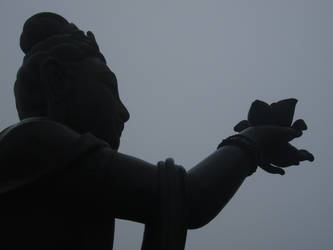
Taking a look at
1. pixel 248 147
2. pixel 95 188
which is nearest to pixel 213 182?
pixel 248 147

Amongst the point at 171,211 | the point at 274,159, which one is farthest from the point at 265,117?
the point at 171,211

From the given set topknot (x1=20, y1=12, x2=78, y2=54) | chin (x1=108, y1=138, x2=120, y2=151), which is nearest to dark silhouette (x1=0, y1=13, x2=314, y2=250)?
chin (x1=108, y1=138, x2=120, y2=151)

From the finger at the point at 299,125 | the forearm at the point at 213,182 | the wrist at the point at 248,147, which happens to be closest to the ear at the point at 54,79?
the forearm at the point at 213,182

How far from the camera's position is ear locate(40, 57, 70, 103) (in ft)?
9.86

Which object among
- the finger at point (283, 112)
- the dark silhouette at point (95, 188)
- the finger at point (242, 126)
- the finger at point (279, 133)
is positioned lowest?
the dark silhouette at point (95, 188)

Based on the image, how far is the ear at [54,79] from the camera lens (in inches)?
118

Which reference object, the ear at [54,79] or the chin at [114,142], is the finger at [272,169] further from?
the ear at [54,79]

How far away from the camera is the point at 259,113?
3.16 metres

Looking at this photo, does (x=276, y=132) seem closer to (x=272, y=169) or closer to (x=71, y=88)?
(x=272, y=169)

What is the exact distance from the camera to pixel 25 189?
2396 mm

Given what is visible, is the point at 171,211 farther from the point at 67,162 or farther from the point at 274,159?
the point at 274,159

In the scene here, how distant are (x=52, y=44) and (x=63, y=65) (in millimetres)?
288

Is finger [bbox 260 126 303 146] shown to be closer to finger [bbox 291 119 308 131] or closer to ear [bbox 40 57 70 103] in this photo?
finger [bbox 291 119 308 131]

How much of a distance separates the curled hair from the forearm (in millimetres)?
1367
